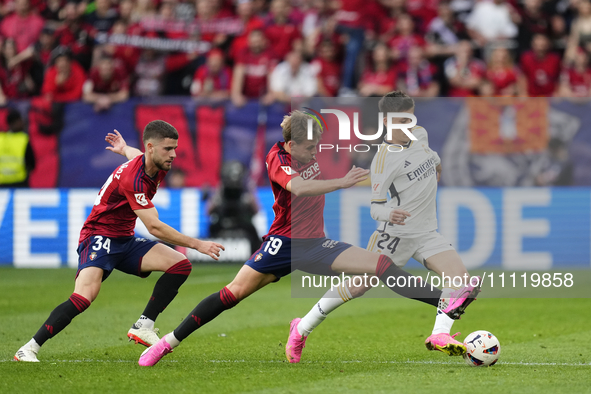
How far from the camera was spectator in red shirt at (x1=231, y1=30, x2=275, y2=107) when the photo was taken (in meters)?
14.5

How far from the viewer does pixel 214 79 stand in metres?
14.7

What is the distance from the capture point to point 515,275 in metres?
12.5

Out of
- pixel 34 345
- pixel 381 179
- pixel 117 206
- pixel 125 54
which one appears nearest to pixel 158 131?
pixel 117 206

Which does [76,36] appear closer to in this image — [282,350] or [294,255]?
[282,350]

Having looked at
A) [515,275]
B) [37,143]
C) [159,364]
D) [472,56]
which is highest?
[472,56]

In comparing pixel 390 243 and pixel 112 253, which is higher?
pixel 390 243

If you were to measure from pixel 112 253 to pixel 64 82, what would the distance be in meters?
8.93

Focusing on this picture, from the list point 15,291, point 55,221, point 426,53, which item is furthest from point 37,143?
point 426,53

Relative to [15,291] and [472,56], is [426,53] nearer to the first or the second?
[472,56]

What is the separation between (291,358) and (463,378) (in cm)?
147

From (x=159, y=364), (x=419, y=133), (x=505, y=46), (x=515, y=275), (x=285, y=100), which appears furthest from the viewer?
(x=505, y=46)

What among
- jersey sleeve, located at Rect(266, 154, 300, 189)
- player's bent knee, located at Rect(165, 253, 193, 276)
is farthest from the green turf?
jersey sleeve, located at Rect(266, 154, 300, 189)

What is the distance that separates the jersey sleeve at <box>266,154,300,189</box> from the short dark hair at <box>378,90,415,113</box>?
102 cm

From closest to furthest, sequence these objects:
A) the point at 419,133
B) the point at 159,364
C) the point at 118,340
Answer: the point at 159,364 → the point at 419,133 → the point at 118,340
